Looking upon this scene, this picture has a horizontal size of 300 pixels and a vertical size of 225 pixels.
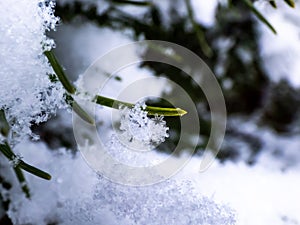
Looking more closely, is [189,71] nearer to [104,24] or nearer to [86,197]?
[104,24]

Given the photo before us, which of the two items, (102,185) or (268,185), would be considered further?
(268,185)

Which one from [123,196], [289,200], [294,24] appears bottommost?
[294,24]

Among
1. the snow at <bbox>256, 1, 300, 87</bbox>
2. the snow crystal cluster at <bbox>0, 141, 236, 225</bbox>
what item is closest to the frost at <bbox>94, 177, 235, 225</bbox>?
the snow crystal cluster at <bbox>0, 141, 236, 225</bbox>

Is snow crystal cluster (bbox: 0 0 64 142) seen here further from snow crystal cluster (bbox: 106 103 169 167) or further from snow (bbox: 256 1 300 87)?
snow (bbox: 256 1 300 87)

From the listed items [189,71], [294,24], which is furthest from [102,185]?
[294,24]

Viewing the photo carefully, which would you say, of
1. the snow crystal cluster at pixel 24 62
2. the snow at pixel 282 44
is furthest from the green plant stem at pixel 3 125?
the snow at pixel 282 44

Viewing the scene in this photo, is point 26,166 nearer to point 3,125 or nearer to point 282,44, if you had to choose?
point 3,125
